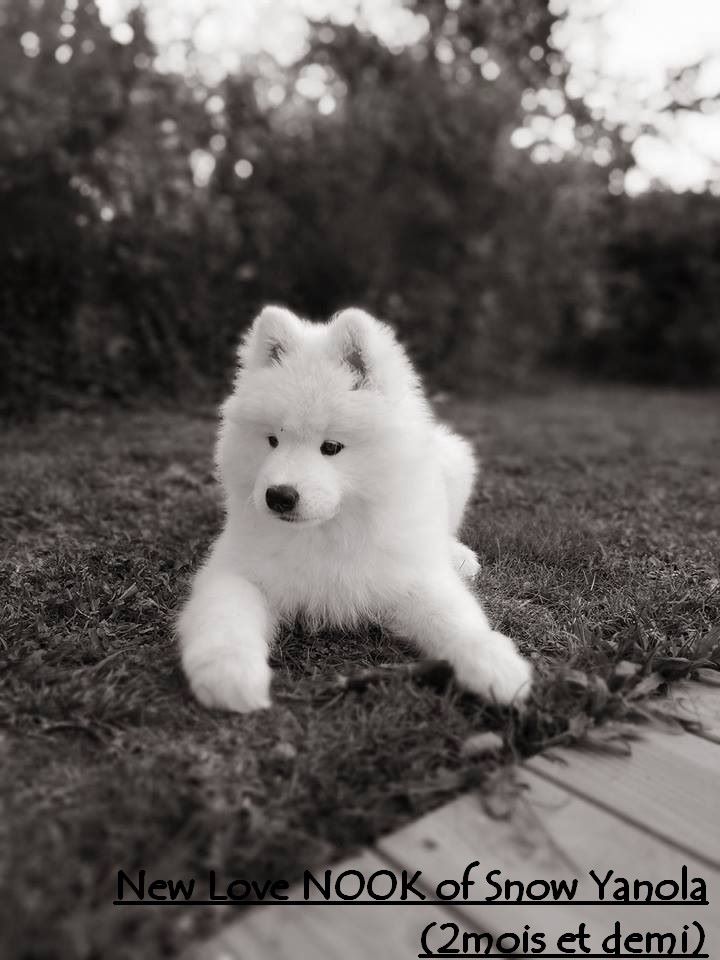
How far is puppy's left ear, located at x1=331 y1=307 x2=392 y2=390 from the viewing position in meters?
2.32

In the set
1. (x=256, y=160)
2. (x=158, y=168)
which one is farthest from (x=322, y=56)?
(x=158, y=168)

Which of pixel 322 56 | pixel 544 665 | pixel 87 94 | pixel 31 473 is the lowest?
pixel 31 473

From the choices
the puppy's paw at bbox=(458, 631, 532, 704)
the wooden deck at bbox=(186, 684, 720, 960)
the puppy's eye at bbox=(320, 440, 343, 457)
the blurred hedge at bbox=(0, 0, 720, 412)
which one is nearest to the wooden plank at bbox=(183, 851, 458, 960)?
the wooden deck at bbox=(186, 684, 720, 960)

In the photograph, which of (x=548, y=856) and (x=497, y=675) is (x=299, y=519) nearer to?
(x=497, y=675)

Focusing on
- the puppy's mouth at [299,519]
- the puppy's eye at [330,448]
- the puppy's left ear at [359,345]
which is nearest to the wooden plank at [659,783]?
the puppy's mouth at [299,519]

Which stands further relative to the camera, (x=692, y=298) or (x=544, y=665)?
(x=692, y=298)

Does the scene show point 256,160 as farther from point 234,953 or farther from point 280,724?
point 234,953

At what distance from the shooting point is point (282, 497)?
82.2 inches

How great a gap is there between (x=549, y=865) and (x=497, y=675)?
523 mm

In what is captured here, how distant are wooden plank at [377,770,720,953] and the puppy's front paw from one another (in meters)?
0.49

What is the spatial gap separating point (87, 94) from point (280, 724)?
610 cm

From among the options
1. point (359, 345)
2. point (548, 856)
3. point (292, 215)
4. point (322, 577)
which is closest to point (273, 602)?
point (322, 577)

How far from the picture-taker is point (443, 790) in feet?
5.49

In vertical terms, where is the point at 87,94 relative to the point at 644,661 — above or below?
above
